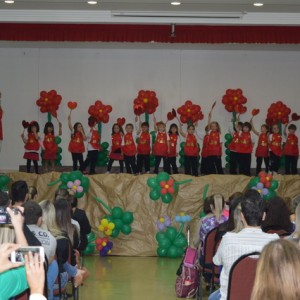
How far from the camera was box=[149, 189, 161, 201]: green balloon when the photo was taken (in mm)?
11188

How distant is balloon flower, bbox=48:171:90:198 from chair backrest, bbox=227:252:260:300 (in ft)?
21.9

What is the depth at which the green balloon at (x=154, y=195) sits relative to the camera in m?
11.2

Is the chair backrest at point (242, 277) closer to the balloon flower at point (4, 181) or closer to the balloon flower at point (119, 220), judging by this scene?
the balloon flower at point (119, 220)

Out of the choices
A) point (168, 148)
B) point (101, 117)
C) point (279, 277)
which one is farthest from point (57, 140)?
point (279, 277)

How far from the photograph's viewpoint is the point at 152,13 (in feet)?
42.1

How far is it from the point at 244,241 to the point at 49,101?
40.0 ft

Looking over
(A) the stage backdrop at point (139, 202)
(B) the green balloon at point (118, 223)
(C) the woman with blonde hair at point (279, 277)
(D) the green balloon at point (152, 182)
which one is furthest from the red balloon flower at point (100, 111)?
(C) the woman with blonde hair at point (279, 277)

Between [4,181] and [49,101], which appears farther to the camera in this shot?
[49,101]

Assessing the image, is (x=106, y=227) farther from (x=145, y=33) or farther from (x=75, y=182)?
(x=145, y=33)

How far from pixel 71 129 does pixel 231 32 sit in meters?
4.35

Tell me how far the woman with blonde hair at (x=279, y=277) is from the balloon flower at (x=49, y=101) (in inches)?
558

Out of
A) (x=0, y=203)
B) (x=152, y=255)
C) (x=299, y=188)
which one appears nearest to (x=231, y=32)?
(x=299, y=188)

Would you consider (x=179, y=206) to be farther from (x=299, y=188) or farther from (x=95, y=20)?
(x=95, y=20)

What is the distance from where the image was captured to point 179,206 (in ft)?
37.6
